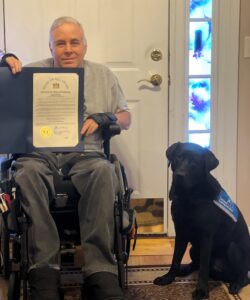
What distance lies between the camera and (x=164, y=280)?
2422 mm

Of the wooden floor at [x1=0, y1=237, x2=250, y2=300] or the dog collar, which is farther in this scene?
the wooden floor at [x1=0, y1=237, x2=250, y2=300]

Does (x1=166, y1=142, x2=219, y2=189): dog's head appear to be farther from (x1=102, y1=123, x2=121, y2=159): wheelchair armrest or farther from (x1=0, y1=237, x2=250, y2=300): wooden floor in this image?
(x1=0, y1=237, x2=250, y2=300): wooden floor

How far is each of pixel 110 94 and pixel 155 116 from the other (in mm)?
577

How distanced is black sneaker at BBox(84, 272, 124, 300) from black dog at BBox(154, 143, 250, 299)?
54cm

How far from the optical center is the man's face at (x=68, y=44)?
243 cm

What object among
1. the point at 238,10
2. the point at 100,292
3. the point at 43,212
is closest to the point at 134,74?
the point at 238,10

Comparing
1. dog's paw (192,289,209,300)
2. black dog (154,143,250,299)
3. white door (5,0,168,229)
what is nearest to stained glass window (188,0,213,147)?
white door (5,0,168,229)

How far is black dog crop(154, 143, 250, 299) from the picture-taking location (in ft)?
7.50

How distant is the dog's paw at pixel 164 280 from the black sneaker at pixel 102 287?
56 centimetres

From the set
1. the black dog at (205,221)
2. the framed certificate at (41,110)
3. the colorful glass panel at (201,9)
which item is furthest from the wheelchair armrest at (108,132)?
the colorful glass panel at (201,9)

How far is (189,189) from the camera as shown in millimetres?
2301

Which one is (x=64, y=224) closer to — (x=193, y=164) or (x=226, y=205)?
(x=193, y=164)

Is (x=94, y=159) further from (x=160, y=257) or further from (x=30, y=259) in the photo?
(x=160, y=257)

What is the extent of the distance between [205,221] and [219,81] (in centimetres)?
105
